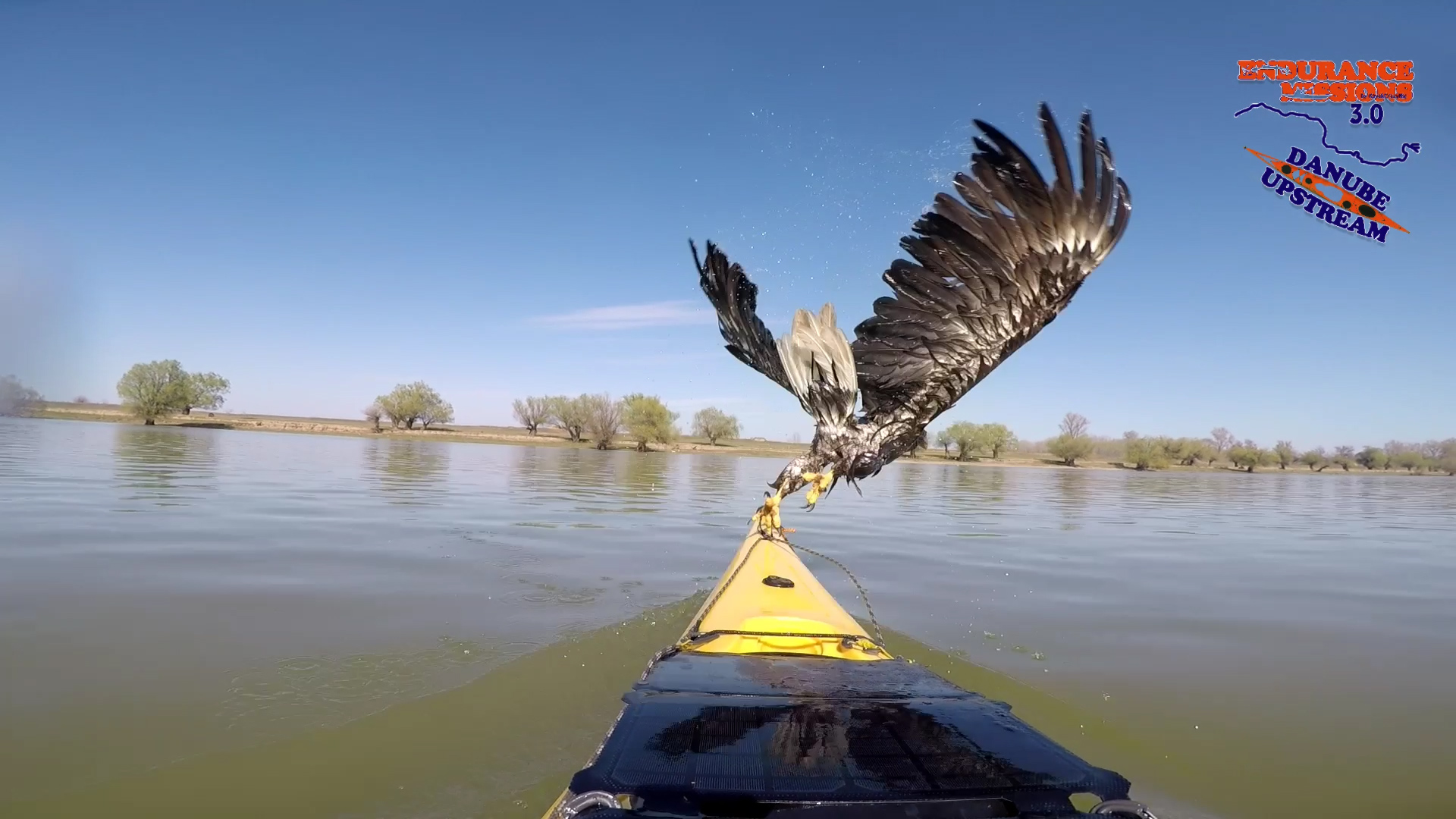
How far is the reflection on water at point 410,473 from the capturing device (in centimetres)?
1642

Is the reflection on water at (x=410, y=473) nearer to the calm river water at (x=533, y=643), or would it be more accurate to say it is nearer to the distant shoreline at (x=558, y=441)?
the calm river water at (x=533, y=643)

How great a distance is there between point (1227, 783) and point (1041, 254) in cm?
342

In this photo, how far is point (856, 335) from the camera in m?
4.93

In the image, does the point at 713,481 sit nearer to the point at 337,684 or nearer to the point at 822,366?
the point at 337,684

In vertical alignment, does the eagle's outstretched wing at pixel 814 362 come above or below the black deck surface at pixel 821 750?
above

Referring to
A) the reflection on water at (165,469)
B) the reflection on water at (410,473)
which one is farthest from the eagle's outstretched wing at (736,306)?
the reflection on water at (165,469)

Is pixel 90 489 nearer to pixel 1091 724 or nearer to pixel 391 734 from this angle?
pixel 391 734

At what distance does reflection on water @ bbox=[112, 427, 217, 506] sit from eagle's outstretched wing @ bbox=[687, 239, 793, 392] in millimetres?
12226

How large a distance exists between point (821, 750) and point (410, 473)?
23466 millimetres

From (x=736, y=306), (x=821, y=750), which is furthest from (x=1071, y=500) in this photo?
(x=821, y=750)

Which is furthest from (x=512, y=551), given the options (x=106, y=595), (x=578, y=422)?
(x=578, y=422)

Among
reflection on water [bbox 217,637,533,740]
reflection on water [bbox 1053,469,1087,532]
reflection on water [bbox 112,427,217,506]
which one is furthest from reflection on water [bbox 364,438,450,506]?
reflection on water [bbox 1053,469,1087,532]

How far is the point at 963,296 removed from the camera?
4.45 metres

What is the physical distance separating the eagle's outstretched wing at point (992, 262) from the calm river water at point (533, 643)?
9.17ft
